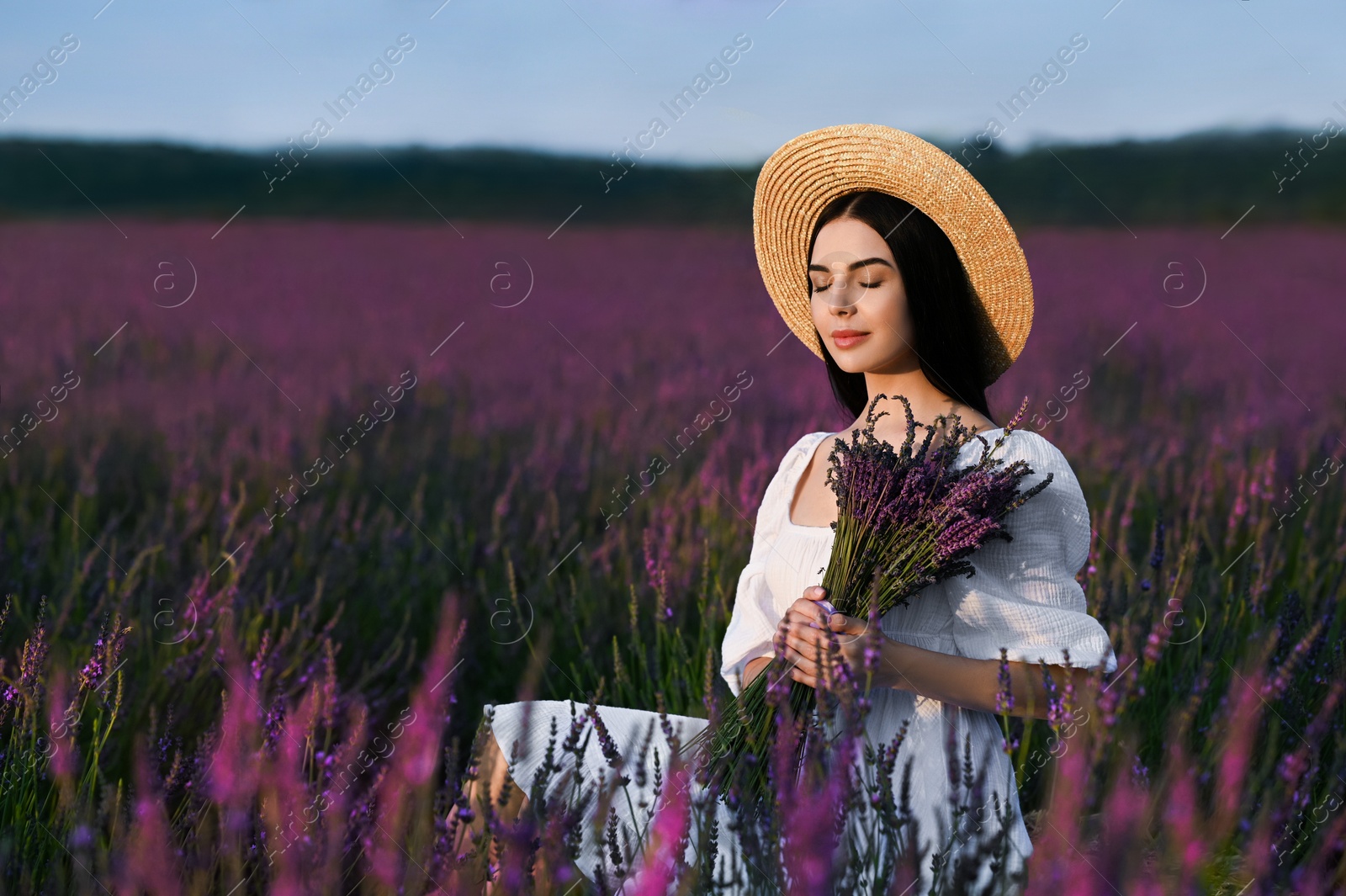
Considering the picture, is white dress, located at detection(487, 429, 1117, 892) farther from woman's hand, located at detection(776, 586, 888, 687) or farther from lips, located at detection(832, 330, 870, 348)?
lips, located at detection(832, 330, 870, 348)

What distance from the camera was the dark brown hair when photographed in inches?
75.0

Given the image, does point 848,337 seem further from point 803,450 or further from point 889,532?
point 889,532

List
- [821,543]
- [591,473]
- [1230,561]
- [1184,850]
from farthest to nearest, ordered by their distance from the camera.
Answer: [591,473] < [1230,561] < [821,543] < [1184,850]

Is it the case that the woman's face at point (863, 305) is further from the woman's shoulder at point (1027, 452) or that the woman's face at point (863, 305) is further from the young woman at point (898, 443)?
the woman's shoulder at point (1027, 452)

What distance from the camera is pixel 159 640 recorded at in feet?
8.30

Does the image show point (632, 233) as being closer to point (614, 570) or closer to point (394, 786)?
point (614, 570)

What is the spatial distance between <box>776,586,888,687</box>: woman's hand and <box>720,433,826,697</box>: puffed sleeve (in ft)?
0.78

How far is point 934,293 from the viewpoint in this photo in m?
1.92

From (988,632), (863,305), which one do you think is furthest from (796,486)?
(988,632)

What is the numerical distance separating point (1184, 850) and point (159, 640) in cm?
233

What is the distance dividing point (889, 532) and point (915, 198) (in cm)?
65

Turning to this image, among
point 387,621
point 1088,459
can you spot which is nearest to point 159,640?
point 387,621

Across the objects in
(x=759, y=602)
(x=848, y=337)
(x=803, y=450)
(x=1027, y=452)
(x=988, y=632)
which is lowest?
(x=988, y=632)

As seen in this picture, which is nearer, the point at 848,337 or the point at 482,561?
the point at 848,337
